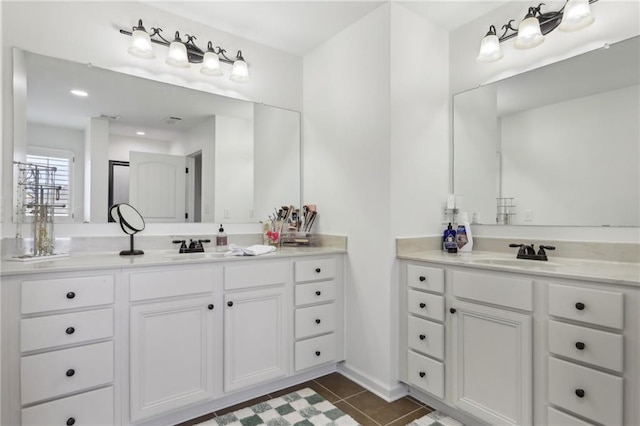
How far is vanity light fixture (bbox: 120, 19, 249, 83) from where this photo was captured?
2.09 meters

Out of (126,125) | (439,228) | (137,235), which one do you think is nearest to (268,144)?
(126,125)

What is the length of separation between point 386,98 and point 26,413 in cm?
238

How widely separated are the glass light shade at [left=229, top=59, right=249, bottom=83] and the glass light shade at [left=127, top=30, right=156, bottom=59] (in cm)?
56

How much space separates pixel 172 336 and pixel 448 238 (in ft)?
5.77

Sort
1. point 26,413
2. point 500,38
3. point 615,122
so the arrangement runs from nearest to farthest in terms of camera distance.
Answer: point 26,413 → point 615,122 → point 500,38

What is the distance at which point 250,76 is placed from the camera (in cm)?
267

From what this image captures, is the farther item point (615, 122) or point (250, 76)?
point (250, 76)

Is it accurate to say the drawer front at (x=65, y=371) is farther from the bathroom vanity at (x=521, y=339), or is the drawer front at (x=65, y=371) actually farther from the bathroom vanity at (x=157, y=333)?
the bathroom vanity at (x=521, y=339)

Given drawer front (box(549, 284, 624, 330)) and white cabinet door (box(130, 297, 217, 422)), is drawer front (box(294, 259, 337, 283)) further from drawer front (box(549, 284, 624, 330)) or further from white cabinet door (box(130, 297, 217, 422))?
drawer front (box(549, 284, 624, 330))

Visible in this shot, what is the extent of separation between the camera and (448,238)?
2299 mm

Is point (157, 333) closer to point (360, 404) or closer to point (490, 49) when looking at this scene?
point (360, 404)

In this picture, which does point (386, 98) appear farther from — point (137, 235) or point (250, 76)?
point (137, 235)

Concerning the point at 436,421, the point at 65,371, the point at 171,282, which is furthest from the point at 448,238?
the point at 65,371

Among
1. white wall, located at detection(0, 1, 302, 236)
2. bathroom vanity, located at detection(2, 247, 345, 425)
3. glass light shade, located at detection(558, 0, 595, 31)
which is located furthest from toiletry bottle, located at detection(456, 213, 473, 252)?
white wall, located at detection(0, 1, 302, 236)
